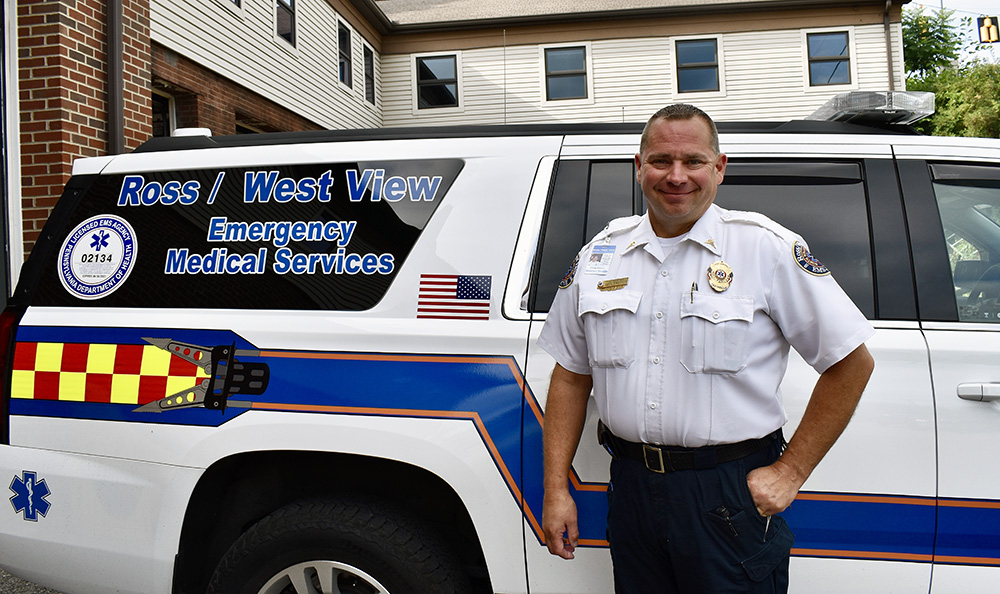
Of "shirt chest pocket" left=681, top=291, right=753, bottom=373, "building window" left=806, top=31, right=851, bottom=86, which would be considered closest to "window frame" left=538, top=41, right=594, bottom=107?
"building window" left=806, top=31, right=851, bottom=86

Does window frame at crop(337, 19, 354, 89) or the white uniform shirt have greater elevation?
window frame at crop(337, 19, 354, 89)

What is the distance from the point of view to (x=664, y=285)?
171cm

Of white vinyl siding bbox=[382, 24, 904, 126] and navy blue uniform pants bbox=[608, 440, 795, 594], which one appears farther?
white vinyl siding bbox=[382, 24, 904, 126]

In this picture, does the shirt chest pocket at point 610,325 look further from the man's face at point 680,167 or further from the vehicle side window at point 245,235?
the vehicle side window at point 245,235

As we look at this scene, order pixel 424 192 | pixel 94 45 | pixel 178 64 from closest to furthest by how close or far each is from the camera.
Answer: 1. pixel 424 192
2. pixel 94 45
3. pixel 178 64

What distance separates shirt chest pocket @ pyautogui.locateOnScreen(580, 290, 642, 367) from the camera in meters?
1.70

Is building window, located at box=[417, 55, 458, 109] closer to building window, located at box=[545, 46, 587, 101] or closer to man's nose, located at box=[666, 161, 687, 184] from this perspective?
building window, located at box=[545, 46, 587, 101]

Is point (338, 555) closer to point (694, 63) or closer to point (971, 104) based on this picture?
point (694, 63)

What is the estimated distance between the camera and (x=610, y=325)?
1724 mm

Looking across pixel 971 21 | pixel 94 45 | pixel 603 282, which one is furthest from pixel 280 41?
pixel 971 21

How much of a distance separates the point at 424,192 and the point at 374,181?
176mm

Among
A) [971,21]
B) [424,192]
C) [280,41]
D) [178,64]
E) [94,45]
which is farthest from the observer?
[971,21]

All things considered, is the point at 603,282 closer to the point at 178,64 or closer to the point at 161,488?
the point at 161,488

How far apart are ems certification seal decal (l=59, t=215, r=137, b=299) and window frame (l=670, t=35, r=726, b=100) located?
15.4m
